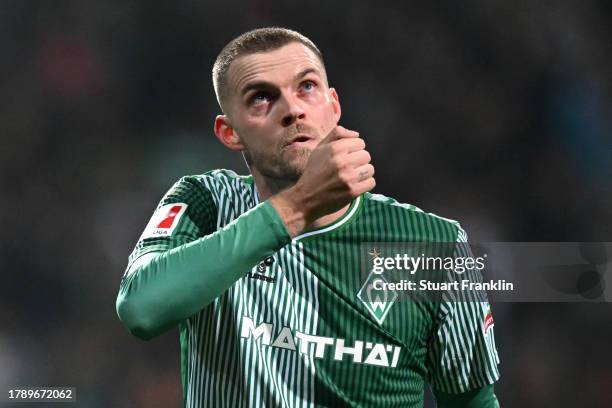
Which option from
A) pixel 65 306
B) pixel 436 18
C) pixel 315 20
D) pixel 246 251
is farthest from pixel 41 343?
pixel 246 251

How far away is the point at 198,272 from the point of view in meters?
1.68

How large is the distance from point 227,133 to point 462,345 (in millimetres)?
1003

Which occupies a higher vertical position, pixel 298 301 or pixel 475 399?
pixel 298 301

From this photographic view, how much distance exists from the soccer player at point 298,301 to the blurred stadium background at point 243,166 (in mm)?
3415

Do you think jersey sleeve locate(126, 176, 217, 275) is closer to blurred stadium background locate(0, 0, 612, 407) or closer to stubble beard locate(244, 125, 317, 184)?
stubble beard locate(244, 125, 317, 184)

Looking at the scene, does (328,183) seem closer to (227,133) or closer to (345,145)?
(345,145)

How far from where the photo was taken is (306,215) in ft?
5.72

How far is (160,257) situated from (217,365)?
1.67 ft

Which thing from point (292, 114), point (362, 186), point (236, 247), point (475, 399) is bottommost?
point (475, 399)

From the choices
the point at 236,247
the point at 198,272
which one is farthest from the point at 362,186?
the point at 198,272

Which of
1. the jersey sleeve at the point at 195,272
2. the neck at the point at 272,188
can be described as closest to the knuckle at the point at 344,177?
the jersey sleeve at the point at 195,272

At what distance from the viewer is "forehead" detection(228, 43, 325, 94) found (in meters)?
2.22

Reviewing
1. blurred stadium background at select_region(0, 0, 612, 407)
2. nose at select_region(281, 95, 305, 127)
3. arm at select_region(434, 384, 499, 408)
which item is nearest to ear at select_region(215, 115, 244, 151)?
nose at select_region(281, 95, 305, 127)

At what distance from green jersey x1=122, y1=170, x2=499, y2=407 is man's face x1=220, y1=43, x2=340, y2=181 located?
0.18m
